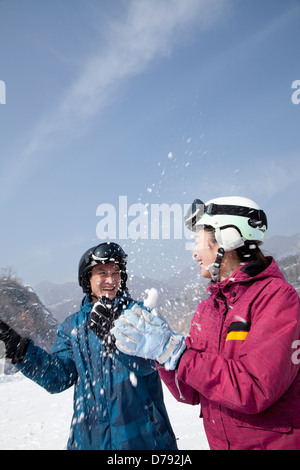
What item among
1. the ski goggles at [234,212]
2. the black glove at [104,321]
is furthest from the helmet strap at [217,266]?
the black glove at [104,321]

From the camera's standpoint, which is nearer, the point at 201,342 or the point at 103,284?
the point at 201,342

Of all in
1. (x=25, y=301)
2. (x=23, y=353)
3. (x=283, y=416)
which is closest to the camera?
(x=283, y=416)

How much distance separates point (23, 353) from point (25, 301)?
133 ft

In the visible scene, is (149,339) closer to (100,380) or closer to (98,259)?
(100,380)

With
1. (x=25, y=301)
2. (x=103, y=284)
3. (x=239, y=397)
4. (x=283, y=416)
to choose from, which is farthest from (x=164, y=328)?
(x=25, y=301)

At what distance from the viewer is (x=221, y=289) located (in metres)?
2.38

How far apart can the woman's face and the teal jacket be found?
1.06m

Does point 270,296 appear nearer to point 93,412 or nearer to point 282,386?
point 282,386

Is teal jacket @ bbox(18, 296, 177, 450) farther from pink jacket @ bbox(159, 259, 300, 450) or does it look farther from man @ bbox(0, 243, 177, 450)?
pink jacket @ bbox(159, 259, 300, 450)

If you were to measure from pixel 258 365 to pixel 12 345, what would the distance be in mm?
2610

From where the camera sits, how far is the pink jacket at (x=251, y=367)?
1.67 metres

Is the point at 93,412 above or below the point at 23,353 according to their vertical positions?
below

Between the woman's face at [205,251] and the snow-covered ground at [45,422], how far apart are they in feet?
16.1
